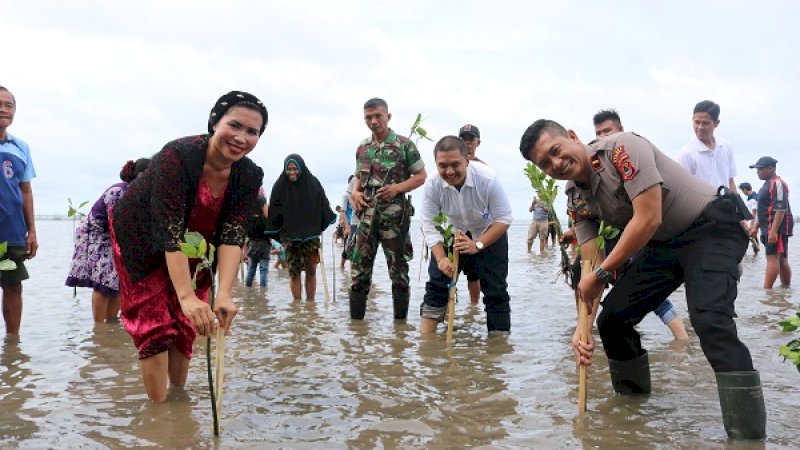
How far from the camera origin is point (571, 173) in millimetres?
3693

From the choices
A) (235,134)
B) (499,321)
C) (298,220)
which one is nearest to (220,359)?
(235,134)

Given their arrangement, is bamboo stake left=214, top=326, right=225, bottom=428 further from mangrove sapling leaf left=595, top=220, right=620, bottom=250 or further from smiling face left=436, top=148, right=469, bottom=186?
smiling face left=436, top=148, right=469, bottom=186

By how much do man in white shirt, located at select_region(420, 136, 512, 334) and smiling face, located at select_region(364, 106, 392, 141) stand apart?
1145mm

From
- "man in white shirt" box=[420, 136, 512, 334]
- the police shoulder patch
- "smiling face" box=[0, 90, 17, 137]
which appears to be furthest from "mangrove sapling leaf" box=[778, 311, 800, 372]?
"smiling face" box=[0, 90, 17, 137]

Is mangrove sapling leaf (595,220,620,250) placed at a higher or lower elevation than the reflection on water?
higher

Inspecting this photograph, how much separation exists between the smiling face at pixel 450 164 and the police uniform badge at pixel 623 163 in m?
2.47

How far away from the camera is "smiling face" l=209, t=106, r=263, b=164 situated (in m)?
3.65

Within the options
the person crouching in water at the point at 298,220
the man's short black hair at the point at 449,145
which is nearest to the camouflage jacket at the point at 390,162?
the man's short black hair at the point at 449,145

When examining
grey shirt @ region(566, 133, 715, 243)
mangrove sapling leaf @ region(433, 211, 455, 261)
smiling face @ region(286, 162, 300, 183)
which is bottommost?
mangrove sapling leaf @ region(433, 211, 455, 261)

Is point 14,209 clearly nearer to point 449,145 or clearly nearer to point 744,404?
point 449,145

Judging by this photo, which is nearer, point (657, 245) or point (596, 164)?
point (596, 164)

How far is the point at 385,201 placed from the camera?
7.11 meters

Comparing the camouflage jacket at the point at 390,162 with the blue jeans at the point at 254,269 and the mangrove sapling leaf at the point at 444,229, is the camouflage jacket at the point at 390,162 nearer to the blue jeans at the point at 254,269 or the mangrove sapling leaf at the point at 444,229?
the mangrove sapling leaf at the point at 444,229

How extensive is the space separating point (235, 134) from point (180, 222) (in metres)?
0.59
